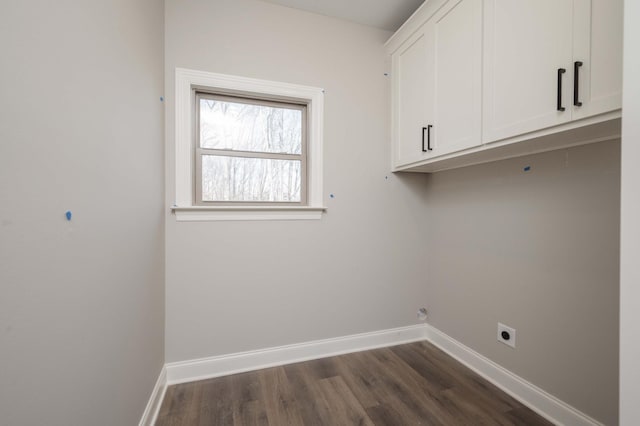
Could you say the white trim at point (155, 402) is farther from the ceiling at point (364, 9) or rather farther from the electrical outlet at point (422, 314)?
the ceiling at point (364, 9)

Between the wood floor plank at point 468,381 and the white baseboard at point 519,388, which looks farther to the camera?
the wood floor plank at point 468,381

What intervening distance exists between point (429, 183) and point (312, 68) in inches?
53.2

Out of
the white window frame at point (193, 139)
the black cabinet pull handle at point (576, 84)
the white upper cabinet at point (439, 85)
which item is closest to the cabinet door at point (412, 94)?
the white upper cabinet at point (439, 85)

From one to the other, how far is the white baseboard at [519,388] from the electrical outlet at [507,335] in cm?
17

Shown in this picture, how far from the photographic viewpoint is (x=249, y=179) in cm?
189

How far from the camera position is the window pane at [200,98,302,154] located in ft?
5.94

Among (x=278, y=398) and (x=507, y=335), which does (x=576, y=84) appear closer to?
(x=507, y=335)

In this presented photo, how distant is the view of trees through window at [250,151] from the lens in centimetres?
181

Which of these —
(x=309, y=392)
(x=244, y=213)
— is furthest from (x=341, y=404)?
(x=244, y=213)

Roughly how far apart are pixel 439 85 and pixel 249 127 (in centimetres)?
133

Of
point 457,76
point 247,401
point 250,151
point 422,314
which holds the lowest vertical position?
point 247,401

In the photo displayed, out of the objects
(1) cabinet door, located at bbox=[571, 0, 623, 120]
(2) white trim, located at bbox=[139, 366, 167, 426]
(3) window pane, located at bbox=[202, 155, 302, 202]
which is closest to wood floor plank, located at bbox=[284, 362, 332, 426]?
(2) white trim, located at bbox=[139, 366, 167, 426]

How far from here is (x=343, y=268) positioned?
2.01m

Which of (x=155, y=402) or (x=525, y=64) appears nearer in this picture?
(x=525, y=64)
